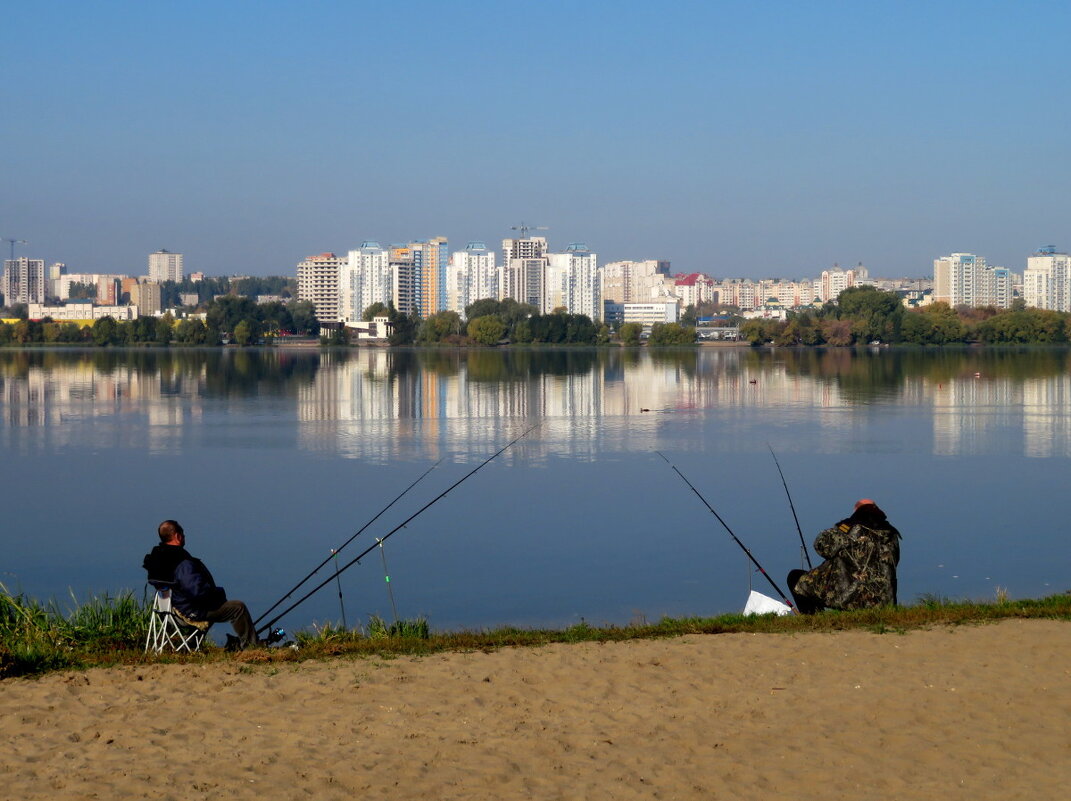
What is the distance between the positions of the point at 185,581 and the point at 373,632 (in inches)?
52.2

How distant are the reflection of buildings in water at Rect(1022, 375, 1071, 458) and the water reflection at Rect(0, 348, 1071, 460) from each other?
38 mm

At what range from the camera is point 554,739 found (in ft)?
18.8

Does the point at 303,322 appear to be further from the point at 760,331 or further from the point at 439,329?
the point at 760,331

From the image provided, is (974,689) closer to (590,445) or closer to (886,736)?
(886,736)

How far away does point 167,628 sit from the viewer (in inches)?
283

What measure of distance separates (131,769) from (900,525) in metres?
10.5

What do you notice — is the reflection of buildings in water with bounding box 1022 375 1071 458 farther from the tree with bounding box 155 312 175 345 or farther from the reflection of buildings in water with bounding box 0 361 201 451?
the tree with bounding box 155 312 175 345

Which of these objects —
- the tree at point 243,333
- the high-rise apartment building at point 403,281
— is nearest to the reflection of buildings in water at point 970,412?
the tree at point 243,333

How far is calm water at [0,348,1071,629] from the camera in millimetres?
11180

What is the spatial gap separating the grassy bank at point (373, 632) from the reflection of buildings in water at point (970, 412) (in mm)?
13901

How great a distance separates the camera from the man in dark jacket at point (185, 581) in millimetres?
7070

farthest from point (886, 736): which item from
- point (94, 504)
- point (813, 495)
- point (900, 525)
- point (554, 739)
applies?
point (94, 504)

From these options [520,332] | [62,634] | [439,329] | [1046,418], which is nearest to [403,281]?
[439,329]

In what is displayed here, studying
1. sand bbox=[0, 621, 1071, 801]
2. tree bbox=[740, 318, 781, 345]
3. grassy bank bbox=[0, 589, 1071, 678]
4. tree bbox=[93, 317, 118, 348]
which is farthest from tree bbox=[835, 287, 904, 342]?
sand bbox=[0, 621, 1071, 801]
